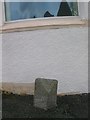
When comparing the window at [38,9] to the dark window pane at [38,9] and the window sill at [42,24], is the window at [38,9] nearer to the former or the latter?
the dark window pane at [38,9]

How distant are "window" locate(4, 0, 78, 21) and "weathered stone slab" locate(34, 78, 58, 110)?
75.7 inches

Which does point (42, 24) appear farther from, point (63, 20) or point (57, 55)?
point (57, 55)

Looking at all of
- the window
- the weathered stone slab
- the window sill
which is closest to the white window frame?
the window sill

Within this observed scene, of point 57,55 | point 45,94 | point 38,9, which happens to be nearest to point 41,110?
point 45,94

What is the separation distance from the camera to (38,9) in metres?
8.74

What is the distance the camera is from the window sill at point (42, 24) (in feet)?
27.3

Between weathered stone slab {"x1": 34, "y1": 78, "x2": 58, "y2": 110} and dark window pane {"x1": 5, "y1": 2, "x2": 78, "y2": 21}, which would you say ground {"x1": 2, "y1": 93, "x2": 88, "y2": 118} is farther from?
dark window pane {"x1": 5, "y1": 2, "x2": 78, "y2": 21}

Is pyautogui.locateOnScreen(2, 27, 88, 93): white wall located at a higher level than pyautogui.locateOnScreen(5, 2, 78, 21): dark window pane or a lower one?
lower

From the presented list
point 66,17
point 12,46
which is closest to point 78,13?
point 66,17

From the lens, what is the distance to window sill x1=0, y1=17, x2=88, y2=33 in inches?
328

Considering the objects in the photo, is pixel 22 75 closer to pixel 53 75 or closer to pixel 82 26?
pixel 53 75

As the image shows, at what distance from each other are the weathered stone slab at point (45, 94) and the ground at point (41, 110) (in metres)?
0.11

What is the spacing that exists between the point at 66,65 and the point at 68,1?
1.48 meters

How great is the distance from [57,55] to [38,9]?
47.4 inches
